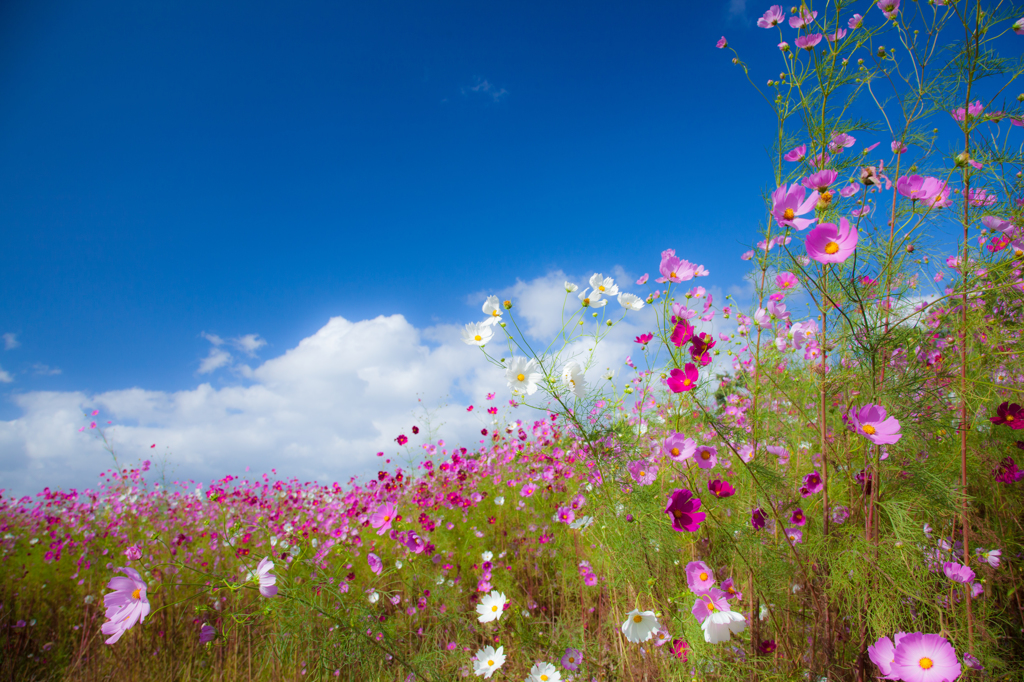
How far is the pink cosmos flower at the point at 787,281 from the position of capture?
160 centimetres

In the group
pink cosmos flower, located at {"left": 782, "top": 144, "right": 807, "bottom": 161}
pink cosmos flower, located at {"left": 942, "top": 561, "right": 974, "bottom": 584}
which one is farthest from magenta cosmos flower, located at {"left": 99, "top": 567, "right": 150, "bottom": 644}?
pink cosmos flower, located at {"left": 782, "top": 144, "right": 807, "bottom": 161}

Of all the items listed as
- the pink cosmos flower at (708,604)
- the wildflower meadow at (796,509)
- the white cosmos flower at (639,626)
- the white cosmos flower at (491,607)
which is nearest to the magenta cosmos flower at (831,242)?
the wildflower meadow at (796,509)

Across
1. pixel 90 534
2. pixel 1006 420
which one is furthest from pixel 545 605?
pixel 90 534

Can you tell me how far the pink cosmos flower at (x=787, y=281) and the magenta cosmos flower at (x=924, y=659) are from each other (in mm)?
1031

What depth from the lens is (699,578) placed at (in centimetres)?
117

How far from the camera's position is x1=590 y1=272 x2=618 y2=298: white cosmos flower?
1.49 meters

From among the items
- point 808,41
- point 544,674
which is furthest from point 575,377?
point 808,41

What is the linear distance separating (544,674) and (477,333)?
1110mm

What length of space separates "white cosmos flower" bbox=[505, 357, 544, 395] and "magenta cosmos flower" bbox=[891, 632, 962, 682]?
1025 mm

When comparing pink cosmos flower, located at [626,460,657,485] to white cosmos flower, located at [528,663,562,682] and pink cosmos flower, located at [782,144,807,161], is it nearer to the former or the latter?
white cosmos flower, located at [528,663,562,682]

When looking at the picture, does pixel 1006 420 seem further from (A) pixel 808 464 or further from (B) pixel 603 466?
(B) pixel 603 466

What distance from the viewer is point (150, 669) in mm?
2102

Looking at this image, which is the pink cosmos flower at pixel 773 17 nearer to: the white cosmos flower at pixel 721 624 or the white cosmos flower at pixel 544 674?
the white cosmos flower at pixel 721 624

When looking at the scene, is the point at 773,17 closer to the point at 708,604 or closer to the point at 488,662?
the point at 708,604
